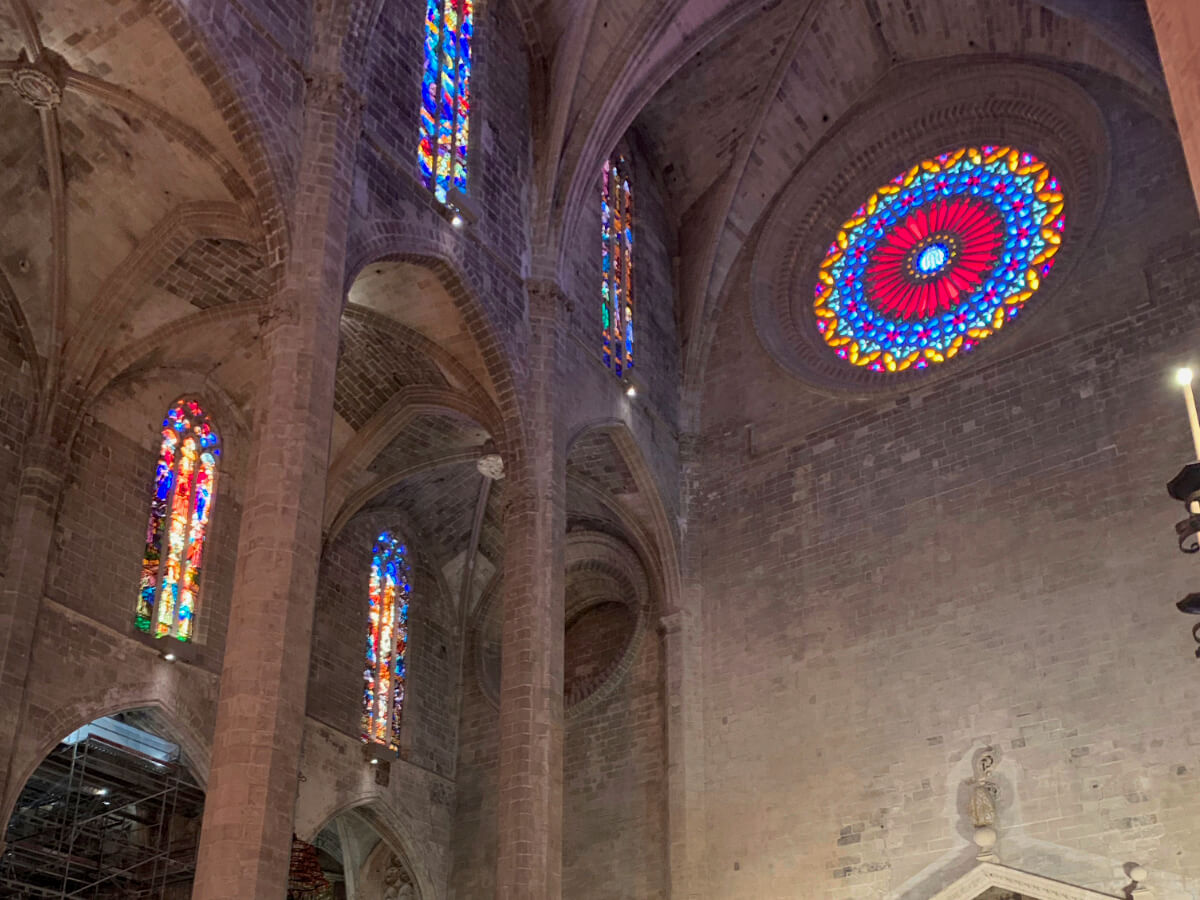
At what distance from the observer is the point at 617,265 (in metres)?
16.8

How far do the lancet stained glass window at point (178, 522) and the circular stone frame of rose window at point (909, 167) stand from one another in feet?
21.7

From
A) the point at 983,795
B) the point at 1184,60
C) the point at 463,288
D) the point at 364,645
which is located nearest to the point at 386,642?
the point at 364,645

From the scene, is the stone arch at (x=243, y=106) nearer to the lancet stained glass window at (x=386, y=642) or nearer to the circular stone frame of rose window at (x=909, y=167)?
the lancet stained glass window at (x=386, y=642)

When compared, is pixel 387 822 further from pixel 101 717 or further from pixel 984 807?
pixel 984 807

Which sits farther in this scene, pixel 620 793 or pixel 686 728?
pixel 620 793

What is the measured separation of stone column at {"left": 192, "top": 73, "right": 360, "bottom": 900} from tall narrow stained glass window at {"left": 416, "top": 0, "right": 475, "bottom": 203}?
169 cm

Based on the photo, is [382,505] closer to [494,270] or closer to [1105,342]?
[494,270]

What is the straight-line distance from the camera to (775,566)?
15.6 metres

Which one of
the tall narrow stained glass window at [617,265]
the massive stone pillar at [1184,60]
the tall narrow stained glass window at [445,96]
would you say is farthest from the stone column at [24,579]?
the massive stone pillar at [1184,60]

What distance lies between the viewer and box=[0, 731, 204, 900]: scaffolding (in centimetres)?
1370

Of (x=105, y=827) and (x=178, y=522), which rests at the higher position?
(x=178, y=522)

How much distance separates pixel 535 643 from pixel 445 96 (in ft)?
17.9

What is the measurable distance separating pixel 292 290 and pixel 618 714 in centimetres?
758

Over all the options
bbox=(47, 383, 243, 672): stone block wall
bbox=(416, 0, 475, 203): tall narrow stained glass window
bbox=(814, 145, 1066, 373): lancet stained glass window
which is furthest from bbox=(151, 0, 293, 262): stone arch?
bbox=(814, 145, 1066, 373): lancet stained glass window
